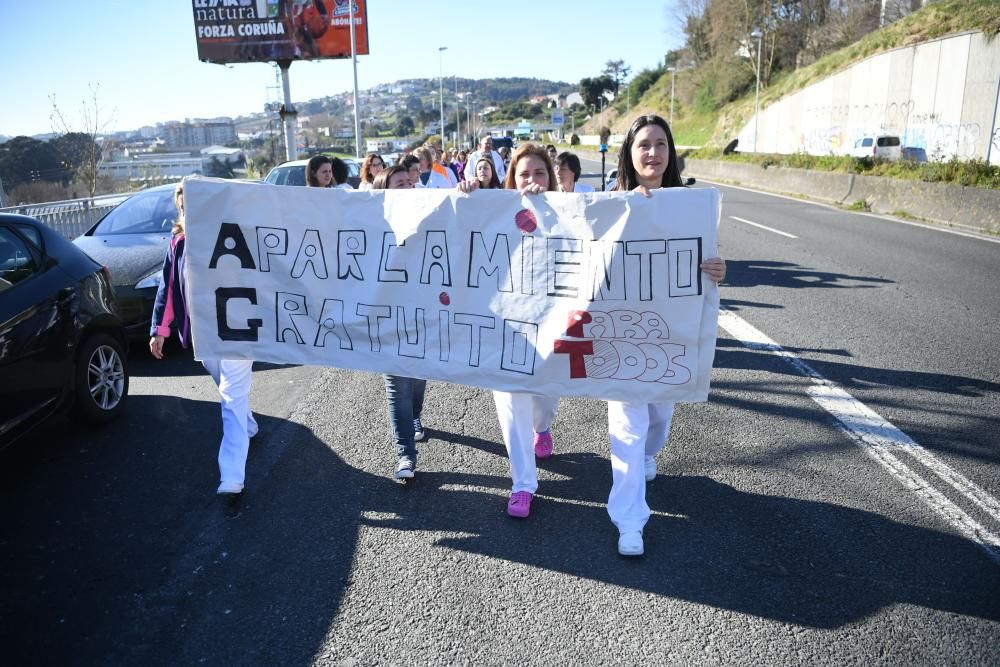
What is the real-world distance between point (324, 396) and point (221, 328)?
1637mm

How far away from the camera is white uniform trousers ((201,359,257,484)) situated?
12.8 feet

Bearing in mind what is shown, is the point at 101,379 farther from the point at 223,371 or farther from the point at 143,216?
the point at 143,216

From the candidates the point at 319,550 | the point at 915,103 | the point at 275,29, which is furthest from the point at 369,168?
the point at 915,103

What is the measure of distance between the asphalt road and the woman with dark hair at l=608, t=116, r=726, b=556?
0.50 feet

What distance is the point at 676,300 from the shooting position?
139 inches

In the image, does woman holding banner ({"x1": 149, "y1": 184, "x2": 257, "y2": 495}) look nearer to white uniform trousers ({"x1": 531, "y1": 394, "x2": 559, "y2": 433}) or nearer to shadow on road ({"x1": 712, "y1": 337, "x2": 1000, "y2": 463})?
white uniform trousers ({"x1": 531, "y1": 394, "x2": 559, "y2": 433})

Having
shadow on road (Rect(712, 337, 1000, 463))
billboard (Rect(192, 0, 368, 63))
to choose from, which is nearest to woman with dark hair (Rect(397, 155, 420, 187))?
shadow on road (Rect(712, 337, 1000, 463))

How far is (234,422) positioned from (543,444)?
5.91 feet

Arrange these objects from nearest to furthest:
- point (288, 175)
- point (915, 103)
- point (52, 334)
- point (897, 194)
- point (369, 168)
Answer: point (52, 334) → point (369, 168) → point (288, 175) → point (897, 194) → point (915, 103)

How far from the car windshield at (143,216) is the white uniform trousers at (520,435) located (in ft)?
20.1

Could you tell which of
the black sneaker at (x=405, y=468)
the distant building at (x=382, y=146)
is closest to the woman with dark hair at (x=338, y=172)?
the black sneaker at (x=405, y=468)

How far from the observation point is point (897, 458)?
4160 millimetres

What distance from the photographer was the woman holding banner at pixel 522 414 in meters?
3.64

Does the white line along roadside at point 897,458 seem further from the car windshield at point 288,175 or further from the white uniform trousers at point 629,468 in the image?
the car windshield at point 288,175
